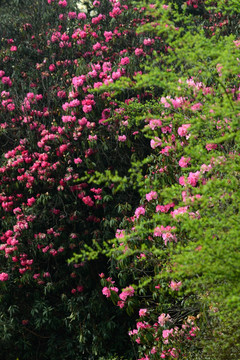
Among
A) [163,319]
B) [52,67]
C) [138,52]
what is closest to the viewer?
[163,319]

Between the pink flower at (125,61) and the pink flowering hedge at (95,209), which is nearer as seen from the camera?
the pink flowering hedge at (95,209)

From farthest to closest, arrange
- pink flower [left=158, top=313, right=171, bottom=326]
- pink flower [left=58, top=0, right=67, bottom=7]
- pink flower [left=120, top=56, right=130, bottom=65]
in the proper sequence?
pink flower [left=58, top=0, right=67, bottom=7] → pink flower [left=120, top=56, right=130, bottom=65] → pink flower [left=158, top=313, right=171, bottom=326]

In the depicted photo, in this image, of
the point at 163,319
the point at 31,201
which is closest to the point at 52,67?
the point at 31,201

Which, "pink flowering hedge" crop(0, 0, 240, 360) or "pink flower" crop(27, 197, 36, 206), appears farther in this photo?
"pink flower" crop(27, 197, 36, 206)

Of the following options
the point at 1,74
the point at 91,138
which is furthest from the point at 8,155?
the point at 1,74

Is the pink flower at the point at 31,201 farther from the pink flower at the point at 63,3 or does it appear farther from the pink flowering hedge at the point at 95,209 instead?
the pink flower at the point at 63,3

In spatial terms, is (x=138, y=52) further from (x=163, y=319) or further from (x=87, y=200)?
(x=163, y=319)

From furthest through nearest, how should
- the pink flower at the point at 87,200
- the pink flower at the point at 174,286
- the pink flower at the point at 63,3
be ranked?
the pink flower at the point at 63,3 < the pink flower at the point at 87,200 < the pink flower at the point at 174,286

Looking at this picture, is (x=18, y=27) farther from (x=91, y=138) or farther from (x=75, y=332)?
(x=75, y=332)

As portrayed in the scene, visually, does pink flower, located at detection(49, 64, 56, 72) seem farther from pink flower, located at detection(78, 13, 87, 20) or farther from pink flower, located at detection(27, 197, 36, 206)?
pink flower, located at detection(27, 197, 36, 206)

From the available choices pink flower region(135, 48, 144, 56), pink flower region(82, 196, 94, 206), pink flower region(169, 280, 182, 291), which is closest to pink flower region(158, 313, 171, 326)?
pink flower region(169, 280, 182, 291)

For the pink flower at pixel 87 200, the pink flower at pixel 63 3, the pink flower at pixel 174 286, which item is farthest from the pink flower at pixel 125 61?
the pink flower at pixel 174 286

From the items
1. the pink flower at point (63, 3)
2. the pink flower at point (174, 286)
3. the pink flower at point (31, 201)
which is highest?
the pink flower at point (63, 3)

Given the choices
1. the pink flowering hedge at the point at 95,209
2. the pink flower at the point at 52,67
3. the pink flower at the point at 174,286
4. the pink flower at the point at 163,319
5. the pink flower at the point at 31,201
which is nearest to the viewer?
the pink flower at the point at 174,286
